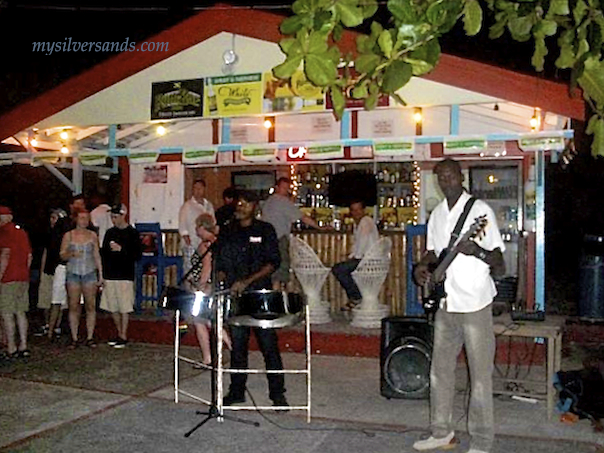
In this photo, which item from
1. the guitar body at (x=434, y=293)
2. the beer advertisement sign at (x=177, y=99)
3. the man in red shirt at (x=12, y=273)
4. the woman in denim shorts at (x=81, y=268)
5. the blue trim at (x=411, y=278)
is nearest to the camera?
the guitar body at (x=434, y=293)

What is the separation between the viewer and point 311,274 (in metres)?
10.2

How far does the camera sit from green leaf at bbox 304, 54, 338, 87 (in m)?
2.52

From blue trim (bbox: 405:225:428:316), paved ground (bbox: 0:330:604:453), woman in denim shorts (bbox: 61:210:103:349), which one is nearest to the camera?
paved ground (bbox: 0:330:604:453)

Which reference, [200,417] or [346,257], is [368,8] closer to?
[200,417]

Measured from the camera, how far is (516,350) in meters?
8.66

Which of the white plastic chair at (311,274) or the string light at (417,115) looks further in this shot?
the string light at (417,115)

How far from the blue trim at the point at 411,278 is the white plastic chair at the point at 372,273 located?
56 centimetres

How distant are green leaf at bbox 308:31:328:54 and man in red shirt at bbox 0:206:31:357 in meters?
7.18

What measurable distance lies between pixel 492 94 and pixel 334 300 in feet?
13.1

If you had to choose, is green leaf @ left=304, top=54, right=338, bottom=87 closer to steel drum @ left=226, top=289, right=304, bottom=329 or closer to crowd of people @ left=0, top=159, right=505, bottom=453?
crowd of people @ left=0, top=159, right=505, bottom=453

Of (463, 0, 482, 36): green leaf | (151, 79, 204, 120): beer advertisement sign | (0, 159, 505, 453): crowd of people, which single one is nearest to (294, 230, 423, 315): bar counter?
(0, 159, 505, 453): crowd of people

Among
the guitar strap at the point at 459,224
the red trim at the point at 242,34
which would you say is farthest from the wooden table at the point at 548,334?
the red trim at the point at 242,34

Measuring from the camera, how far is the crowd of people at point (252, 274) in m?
5.48

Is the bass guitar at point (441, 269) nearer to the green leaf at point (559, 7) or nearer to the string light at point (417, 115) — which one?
the green leaf at point (559, 7)
